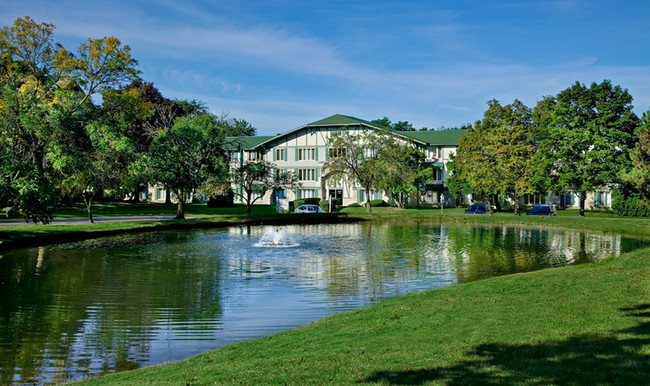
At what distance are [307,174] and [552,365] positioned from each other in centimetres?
6624

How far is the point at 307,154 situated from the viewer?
72.4 metres

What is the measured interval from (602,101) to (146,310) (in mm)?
52716

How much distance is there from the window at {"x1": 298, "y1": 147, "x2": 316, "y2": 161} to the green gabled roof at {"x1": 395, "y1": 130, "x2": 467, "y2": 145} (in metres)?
12.0

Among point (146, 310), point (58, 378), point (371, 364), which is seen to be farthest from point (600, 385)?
point (146, 310)

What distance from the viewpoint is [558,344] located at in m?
7.95

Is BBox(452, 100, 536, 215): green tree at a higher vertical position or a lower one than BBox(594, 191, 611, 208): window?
higher

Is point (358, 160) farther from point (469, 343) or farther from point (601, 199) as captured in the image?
point (469, 343)

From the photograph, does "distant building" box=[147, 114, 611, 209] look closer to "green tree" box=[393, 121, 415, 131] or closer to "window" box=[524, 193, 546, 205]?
"window" box=[524, 193, 546, 205]

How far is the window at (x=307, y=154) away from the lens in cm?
7212

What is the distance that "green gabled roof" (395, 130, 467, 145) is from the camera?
7106 cm

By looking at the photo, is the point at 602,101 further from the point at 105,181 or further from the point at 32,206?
the point at 32,206

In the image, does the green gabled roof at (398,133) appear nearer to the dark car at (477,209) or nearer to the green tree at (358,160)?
the green tree at (358,160)

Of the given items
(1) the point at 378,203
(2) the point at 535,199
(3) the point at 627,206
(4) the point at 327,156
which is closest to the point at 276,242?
(3) the point at 627,206

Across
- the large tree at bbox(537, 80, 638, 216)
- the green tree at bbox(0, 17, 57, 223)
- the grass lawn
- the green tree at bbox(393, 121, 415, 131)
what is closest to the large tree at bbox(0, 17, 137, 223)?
the green tree at bbox(0, 17, 57, 223)
